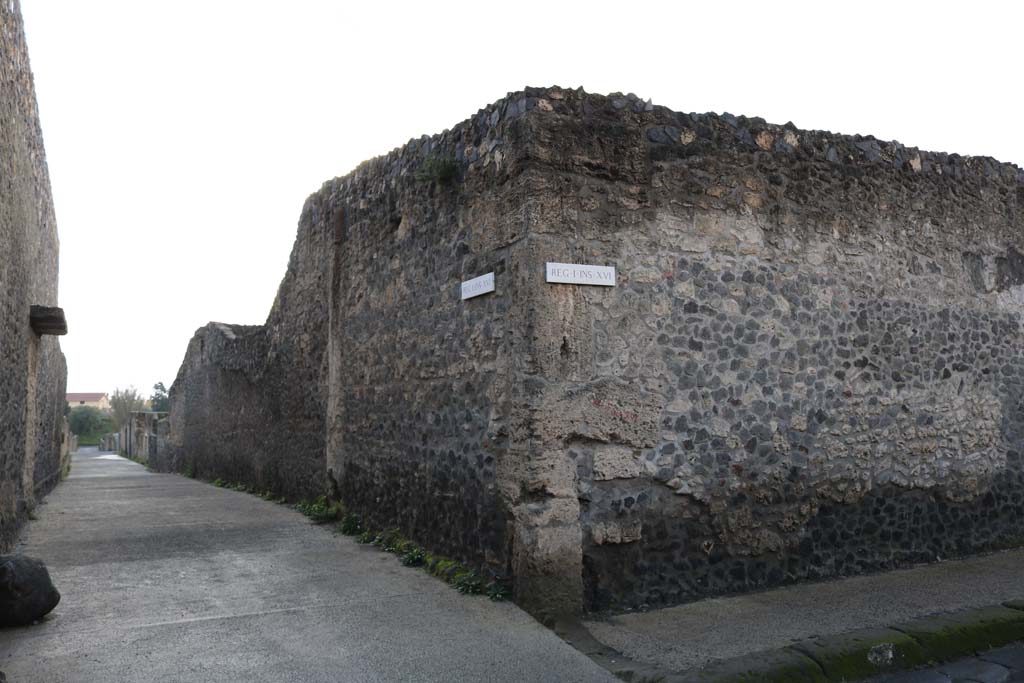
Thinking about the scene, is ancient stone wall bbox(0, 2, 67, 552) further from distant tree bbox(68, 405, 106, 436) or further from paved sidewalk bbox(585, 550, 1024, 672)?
distant tree bbox(68, 405, 106, 436)

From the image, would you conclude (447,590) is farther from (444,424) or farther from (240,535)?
(240,535)

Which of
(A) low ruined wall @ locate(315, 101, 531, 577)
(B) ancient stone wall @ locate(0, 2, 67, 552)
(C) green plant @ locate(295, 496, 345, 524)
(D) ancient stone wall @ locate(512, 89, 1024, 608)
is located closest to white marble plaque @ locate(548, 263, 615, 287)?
(D) ancient stone wall @ locate(512, 89, 1024, 608)

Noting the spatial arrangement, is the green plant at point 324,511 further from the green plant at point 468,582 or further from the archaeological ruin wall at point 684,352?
the green plant at point 468,582

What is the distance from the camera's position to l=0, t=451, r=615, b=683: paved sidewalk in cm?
418

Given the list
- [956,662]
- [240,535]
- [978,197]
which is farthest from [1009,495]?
[240,535]

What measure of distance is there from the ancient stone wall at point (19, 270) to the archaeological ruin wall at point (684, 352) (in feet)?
9.99

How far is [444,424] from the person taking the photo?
6.36 meters

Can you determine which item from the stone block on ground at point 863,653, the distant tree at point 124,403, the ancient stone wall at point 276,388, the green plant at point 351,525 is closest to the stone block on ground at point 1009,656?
the stone block on ground at point 863,653

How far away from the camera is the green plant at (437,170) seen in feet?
20.7

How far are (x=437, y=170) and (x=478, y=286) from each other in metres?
1.16

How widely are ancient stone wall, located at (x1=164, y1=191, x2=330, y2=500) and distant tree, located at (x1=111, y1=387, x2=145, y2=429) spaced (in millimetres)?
41219

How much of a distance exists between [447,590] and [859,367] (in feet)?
11.9

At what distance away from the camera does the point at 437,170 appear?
21.0 ft

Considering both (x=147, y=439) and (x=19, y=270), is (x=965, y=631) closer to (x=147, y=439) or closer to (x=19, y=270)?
(x=19, y=270)
